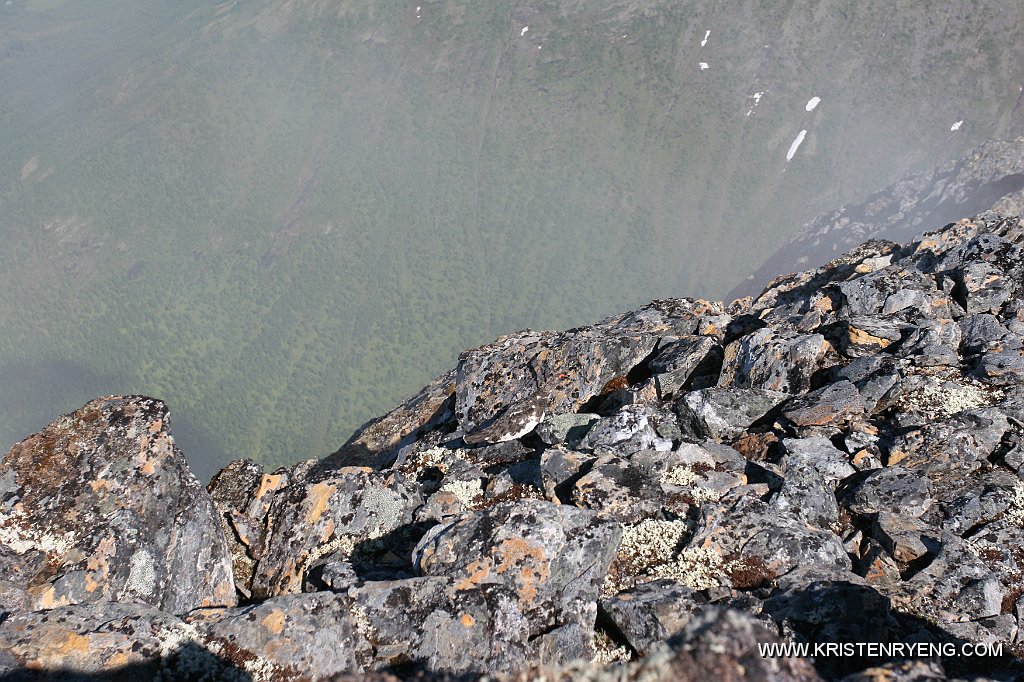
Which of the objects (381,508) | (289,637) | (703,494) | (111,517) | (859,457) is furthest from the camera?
(859,457)

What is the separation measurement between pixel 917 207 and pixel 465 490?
159002 mm

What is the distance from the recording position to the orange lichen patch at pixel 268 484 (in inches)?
635

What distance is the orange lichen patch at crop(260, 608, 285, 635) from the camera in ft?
33.3

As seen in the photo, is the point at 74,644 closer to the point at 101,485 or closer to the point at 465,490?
the point at 101,485

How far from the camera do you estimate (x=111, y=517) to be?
1337 cm

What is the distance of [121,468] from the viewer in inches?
562

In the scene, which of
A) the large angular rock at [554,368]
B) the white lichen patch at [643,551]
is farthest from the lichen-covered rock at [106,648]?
the large angular rock at [554,368]

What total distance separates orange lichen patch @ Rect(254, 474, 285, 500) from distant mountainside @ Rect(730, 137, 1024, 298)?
348ft

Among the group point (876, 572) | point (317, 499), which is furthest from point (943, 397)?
point (317, 499)

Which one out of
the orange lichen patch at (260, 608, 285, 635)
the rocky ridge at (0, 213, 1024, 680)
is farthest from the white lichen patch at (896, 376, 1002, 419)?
the orange lichen patch at (260, 608, 285, 635)

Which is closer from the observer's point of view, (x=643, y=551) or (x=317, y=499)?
(x=643, y=551)

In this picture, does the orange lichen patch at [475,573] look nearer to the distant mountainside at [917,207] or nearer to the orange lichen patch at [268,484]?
the orange lichen patch at [268,484]

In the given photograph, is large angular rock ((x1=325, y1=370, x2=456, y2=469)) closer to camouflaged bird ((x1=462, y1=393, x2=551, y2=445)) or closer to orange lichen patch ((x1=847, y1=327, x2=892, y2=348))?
camouflaged bird ((x1=462, y1=393, x2=551, y2=445))

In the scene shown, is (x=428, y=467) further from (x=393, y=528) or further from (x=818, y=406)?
(x=818, y=406)
